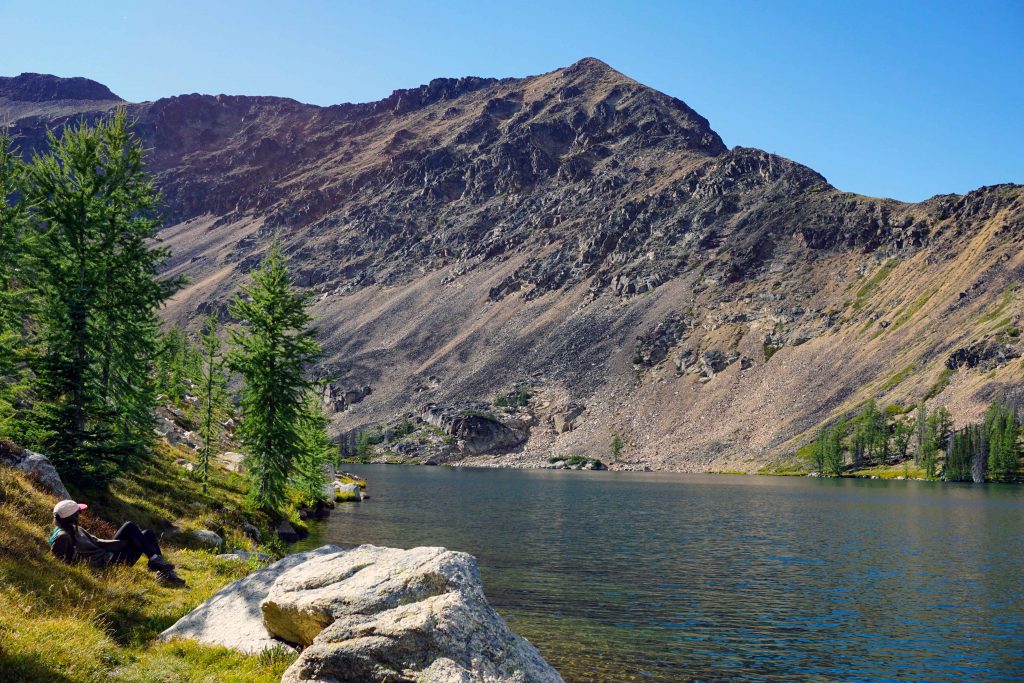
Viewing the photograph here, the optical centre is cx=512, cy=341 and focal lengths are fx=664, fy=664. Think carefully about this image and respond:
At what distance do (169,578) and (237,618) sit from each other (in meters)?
4.51

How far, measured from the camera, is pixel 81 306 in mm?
26469

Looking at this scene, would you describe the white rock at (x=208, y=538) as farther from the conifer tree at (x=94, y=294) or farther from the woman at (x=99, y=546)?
the woman at (x=99, y=546)

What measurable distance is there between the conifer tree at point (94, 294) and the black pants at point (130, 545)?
7.05m

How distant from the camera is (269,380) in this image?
38500 mm

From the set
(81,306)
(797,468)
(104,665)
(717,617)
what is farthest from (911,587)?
(797,468)

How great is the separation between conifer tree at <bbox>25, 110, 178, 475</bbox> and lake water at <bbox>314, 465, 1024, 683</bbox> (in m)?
17.8

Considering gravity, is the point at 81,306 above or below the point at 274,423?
above

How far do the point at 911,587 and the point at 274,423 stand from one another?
3768 cm

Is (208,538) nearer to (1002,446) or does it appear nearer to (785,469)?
(785,469)

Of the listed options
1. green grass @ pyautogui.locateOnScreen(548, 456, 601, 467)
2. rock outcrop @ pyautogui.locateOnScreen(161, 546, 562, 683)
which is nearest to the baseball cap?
rock outcrop @ pyautogui.locateOnScreen(161, 546, 562, 683)

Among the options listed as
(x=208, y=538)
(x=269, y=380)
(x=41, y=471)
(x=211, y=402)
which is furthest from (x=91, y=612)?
(x=211, y=402)

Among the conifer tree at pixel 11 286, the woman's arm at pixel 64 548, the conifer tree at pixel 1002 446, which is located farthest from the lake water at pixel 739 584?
the conifer tree at pixel 1002 446

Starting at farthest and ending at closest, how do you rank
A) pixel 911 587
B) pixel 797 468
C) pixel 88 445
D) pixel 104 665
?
1. pixel 797 468
2. pixel 911 587
3. pixel 88 445
4. pixel 104 665

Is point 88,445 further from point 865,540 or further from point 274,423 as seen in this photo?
point 865,540
